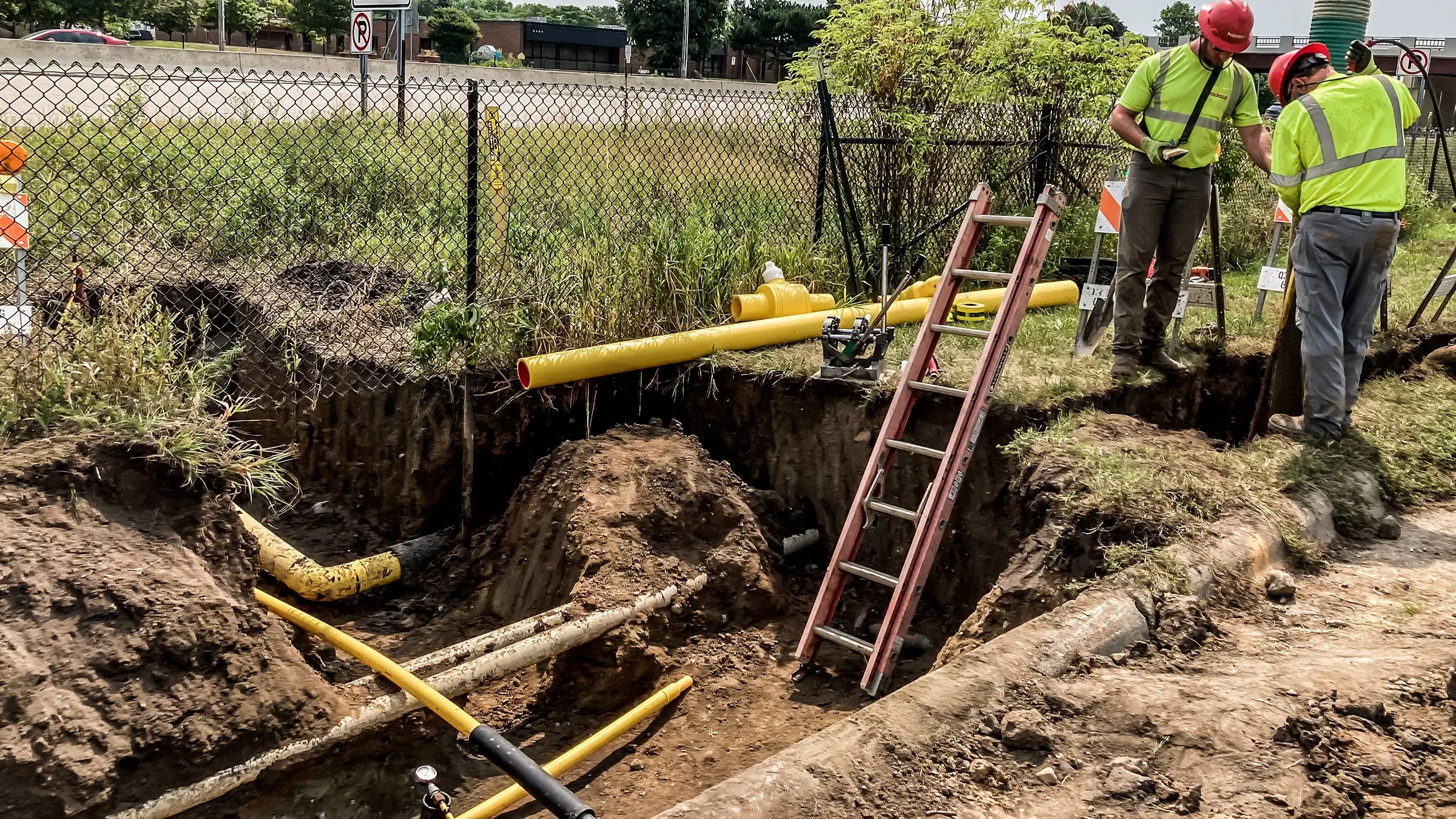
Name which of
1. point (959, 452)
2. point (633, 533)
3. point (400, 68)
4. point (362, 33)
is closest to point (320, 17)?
point (362, 33)

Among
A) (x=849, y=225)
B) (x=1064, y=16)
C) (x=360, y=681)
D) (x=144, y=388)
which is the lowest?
(x=360, y=681)

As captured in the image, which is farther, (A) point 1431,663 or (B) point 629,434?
(B) point 629,434

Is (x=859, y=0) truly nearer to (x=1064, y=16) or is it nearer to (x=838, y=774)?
(x=1064, y=16)

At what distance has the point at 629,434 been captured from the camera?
255 inches

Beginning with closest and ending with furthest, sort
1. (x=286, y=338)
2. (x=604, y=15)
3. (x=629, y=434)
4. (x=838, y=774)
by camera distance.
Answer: (x=838, y=774) → (x=629, y=434) → (x=286, y=338) → (x=604, y=15)

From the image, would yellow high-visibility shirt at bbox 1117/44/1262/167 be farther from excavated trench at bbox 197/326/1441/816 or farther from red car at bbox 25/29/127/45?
red car at bbox 25/29/127/45

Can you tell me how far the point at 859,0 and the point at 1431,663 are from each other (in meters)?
7.76

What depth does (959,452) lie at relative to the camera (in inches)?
198

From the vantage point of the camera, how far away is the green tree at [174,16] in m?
44.7

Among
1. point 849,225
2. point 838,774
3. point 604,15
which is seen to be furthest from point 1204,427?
point 604,15

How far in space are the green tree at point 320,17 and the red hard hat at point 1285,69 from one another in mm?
48960

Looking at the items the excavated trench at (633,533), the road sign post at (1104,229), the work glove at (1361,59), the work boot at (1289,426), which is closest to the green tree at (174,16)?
the excavated trench at (633,533)

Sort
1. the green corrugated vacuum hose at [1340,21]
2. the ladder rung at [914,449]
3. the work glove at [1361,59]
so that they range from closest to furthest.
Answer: the ladder rung at [914,449] < the work glove at [1361,59] < the green corrugated vacuum hose at [1340,21]

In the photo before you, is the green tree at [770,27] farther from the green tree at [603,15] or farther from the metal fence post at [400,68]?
the metal fence post at [400,68]
